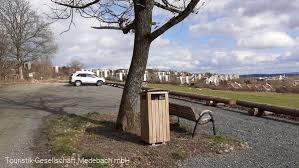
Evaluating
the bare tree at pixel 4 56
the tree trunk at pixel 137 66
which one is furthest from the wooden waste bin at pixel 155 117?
the bare tree at pixel 4 56

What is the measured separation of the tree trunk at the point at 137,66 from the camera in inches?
458

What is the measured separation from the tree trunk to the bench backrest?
1102 mm

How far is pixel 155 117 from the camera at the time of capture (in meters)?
9.84

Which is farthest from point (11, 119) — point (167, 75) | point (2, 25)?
point (2, 25)

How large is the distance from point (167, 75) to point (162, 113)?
1679 inches

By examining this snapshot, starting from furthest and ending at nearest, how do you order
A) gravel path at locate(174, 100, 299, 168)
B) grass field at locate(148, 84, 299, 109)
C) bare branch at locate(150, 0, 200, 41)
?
grass field at locate(148, 84, 299, 109), bare branch at locate(150, 0, 200, 41), gravel path at locate(174, 100, 299, 168)

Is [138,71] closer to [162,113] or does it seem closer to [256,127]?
[162,113]

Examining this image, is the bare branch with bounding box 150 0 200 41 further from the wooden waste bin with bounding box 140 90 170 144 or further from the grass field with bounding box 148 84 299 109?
the grass field with bounding box 148 84 299 109

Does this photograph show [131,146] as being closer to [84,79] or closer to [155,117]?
[155,117]

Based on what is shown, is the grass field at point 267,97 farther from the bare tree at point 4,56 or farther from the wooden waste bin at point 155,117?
the bare tree at point 4,56

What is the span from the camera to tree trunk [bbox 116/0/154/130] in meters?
11.6

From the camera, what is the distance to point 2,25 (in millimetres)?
67250

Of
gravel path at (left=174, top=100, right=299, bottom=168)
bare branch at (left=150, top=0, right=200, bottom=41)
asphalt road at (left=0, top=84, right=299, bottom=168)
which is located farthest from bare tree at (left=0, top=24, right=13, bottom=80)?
bare branch at (left=150, top=0, right=200, bottom=41)

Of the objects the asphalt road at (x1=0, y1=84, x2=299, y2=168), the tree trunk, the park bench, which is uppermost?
the tree trunk
